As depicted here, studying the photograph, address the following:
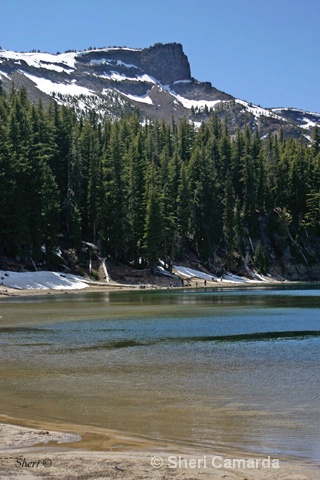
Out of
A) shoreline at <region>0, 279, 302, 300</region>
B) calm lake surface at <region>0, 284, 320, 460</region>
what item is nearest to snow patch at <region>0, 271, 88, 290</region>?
shoreline at <region>0, 279, 302, 300</region>

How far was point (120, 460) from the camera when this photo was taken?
8.91 metres

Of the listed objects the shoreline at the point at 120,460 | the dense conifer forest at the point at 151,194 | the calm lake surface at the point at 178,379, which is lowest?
the calm lake surface at the point at 178,379

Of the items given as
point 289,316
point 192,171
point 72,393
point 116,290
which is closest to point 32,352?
point 72,393

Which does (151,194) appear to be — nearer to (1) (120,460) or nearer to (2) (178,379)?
(2) (178,379)

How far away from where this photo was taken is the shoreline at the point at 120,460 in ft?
27.2

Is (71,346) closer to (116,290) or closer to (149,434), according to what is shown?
(149,434)

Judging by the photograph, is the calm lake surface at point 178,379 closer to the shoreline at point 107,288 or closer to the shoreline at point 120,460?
the shoreline at point 120,460

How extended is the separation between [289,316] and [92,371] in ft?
61.6

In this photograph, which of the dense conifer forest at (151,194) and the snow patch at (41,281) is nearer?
the snow patch at (41,281)

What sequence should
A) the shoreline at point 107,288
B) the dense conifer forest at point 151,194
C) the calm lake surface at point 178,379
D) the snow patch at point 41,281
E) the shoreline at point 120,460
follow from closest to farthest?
the shoreline at point 120,460, the calm lake surface at point 178,379, the shoreline at point 107,288, the snow patch at point 41,281, the dense conifer forest at point 151,194

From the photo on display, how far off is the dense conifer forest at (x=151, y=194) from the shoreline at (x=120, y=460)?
60.6 m

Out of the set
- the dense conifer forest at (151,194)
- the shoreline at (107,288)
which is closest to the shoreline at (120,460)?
the shoreline at (107,288)

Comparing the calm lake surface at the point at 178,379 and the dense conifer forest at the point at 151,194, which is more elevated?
the dense conifer forest at the point at 151,194

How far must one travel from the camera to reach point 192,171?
4035 inches
